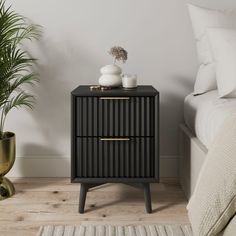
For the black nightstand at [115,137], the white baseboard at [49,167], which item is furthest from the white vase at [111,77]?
the white baseboard at [49,167]

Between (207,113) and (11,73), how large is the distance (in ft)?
3.96

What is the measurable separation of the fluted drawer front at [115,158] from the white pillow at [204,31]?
19.3 inches

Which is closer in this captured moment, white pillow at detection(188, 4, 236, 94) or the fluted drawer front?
the fluted drawer front

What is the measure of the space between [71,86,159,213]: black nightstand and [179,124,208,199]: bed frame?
0.65 feet

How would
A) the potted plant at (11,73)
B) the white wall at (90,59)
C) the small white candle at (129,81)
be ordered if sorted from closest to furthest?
the small white candle at (129,81) < the potted plant at (11,73) < the white wall at (90,59)

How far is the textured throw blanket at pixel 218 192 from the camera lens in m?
1.37

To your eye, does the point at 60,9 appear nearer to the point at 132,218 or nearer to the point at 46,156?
the point at 46,156

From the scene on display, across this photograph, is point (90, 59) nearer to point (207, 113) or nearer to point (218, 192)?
point (207, 113)

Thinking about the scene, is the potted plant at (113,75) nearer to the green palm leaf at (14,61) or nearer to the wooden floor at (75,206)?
the green palm leaf at (14,61)

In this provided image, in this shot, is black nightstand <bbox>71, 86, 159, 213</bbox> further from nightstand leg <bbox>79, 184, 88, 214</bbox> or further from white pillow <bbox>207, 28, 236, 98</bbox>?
white pillow <bbox>207, 28, 236, 98</bbox>

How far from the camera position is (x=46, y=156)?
10.2 feet

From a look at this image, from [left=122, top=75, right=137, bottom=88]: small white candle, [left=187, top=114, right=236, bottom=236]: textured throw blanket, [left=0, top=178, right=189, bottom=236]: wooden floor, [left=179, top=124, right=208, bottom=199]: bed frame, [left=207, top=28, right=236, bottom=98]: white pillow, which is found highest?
[left=207, top=28, right=236, bottom=98]: white pillow

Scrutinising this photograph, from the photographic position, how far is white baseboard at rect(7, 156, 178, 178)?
3.08 m

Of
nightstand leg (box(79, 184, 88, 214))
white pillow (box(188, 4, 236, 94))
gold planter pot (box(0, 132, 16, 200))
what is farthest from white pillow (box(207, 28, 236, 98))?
gold planter pot (box(0, 132, 16, 200))
